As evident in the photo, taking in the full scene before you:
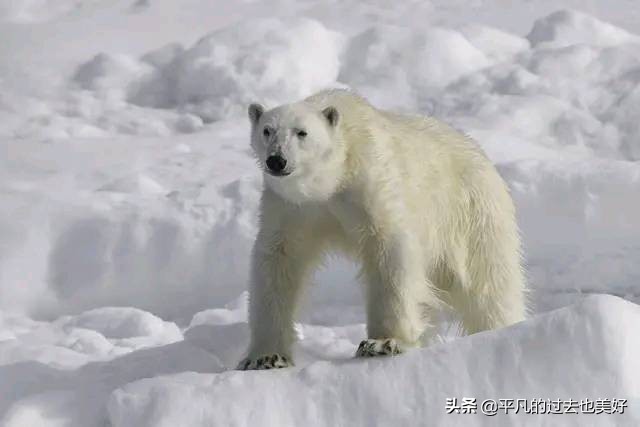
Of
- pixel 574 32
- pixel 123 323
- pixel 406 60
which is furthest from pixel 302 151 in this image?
pixel 574 32

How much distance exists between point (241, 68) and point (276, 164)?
552cm

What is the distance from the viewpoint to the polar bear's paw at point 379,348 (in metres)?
3.32

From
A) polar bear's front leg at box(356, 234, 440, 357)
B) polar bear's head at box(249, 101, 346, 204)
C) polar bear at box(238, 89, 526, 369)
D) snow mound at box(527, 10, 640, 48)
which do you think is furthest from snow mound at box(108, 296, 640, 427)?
snow mound at box(527, 10, 640, 48)

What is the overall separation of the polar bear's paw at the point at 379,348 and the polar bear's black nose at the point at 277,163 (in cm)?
64

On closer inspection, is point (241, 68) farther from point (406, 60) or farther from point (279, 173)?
point (279, 173)

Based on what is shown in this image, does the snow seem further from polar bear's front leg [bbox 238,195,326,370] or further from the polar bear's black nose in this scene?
the polar bear's black nose

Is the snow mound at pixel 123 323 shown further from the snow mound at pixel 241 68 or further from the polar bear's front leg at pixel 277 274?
the snow mound at pixel 241 68

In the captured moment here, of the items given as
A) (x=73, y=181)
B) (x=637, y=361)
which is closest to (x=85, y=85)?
(x=73, y=181)

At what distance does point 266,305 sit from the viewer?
374 cm

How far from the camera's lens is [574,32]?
30.8 ft

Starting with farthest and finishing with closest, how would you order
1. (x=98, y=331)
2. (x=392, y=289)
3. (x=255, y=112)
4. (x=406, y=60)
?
(x=406, y=60), (x=98, y=331), (x=255, y=112), (x=392, y=289)

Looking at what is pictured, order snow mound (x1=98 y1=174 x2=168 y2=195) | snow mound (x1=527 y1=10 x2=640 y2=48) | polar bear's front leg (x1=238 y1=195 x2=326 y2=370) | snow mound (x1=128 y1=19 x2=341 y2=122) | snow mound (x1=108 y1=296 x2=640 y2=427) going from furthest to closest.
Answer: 1. snow mound (x1=527 y1=10 x2=640 y2=48)
2. snow mound (x1=128 y1=19 x2=341 y2=122)
3. snow mound (x1=98 y1=174 x2=168 y2=195)
4. polar bear's front leg (x1=238 y1=195 x2=326 y2=370)
5. snow mound (x1=108 y1=296 x2=640 y2=427)

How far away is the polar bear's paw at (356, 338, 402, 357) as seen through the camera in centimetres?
332

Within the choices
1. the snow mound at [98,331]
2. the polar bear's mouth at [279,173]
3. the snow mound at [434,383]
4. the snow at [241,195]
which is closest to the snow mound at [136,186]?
the snow at [241,195]
